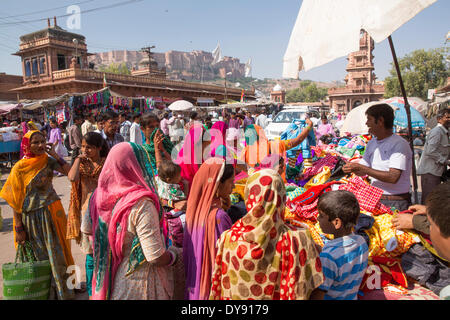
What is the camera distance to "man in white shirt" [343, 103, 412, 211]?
2391 mm

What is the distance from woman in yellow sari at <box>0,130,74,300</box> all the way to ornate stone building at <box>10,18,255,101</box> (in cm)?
1866

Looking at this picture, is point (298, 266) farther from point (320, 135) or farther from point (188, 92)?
point (188, 92)

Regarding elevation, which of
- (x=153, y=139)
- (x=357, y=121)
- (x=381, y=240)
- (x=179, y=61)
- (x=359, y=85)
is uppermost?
(x=179, y=61)

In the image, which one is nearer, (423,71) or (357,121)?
(357,121)

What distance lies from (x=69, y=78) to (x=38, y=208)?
64.7 feet

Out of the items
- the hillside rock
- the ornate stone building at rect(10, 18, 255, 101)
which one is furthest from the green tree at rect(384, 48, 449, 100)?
the hillside rock

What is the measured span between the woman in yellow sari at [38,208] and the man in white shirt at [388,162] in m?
2.62

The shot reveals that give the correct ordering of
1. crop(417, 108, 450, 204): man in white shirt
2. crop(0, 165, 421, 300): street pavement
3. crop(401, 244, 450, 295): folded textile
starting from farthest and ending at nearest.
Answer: crop(417, 108, 450, 204): man in white shirt < crop(0, 165, 421, 300): street pavement < crop(401, 244, 450, 295): folded textile

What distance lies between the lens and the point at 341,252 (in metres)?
1.55

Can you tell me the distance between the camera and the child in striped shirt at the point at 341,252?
4.97 feet

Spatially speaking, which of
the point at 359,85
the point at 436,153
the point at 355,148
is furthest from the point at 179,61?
the point at 436,153

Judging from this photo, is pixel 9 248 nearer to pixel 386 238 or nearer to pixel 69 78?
pixel 386 238

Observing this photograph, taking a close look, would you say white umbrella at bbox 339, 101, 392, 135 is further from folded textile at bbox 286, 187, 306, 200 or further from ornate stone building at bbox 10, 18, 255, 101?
ornate stone building at bbox 10, 18, 255, 101

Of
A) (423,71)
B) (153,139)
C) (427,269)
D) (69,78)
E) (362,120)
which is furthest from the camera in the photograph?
(423,71)
